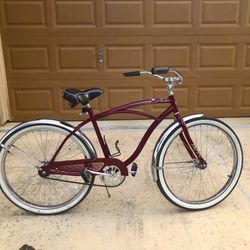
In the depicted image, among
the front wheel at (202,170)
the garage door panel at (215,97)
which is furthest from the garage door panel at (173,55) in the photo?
the front wheel at (202,170)

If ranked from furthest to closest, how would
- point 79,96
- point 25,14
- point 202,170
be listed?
point 25,14
point 202,170
point 79,96

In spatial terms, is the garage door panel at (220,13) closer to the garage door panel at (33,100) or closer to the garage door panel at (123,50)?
the garage door panel at (123,50)

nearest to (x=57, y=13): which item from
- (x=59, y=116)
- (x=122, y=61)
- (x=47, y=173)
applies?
(x=122, y=61)

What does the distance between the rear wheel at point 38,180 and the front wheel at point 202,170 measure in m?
0.58

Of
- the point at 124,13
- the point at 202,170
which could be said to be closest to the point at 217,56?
the point at 124,13

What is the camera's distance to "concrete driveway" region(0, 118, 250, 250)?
212cm

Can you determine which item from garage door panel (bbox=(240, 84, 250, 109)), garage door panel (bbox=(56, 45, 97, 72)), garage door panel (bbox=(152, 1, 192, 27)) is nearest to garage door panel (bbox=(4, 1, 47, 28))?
garage door panel (bbox=(56, 45, 97, 72))

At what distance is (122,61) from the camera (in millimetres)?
4258

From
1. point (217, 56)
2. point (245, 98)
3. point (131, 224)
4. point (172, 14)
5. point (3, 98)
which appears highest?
point (172, 14)

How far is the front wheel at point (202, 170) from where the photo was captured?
92.3 inches

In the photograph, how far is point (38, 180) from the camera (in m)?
2.84

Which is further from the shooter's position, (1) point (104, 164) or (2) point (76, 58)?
(2) point (76, 58)

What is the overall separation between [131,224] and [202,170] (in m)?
0.93

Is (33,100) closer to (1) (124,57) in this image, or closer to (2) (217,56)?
(1) (124,57)
